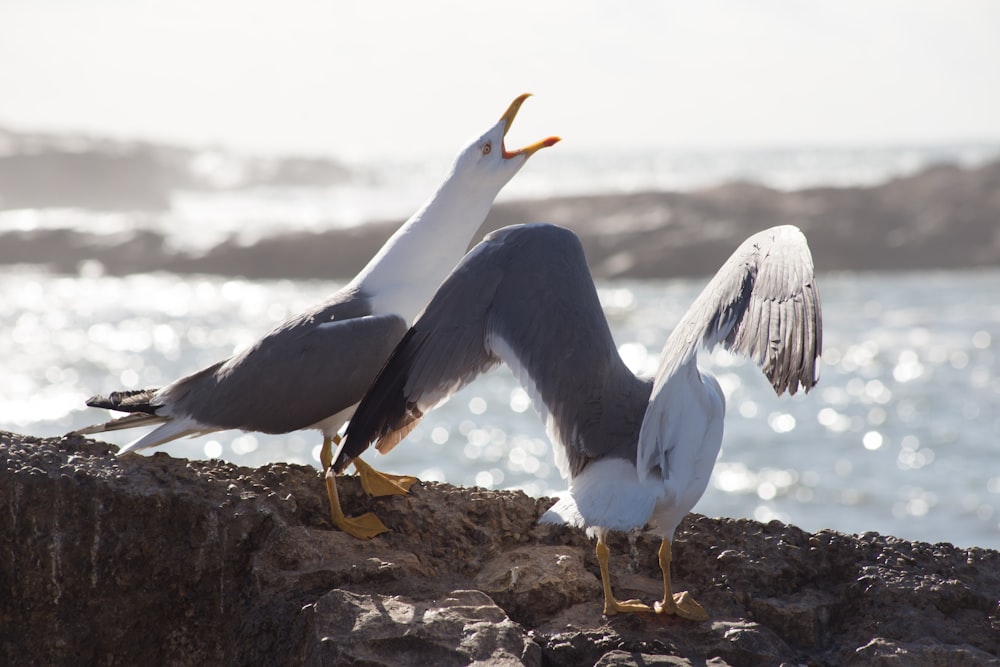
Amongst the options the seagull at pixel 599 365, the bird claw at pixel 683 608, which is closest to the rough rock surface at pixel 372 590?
the bird claw at pixel 683 608

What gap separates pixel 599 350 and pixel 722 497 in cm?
555

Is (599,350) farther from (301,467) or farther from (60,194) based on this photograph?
(60,194)

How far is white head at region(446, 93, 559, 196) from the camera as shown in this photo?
3816 mm

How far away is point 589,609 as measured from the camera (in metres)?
2.78

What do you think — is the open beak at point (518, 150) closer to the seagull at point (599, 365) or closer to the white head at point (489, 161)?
the white head at point (489, 161)

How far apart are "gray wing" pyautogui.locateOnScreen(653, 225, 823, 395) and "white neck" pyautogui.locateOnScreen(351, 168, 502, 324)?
1.06 metres

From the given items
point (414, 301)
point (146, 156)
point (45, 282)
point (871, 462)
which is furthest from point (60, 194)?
point (414, 301)

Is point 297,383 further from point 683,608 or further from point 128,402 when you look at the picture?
point 683,608

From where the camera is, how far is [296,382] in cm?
336

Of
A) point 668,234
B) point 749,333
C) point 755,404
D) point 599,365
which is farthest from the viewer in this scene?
point 668,234

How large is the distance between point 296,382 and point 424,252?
61 cm

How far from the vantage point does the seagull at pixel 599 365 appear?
2.62 metres

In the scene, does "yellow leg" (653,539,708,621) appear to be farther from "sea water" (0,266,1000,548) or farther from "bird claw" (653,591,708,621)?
"sea water" (0,266,1000,548)

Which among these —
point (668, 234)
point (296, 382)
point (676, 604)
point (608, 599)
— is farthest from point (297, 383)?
point (668, 234)
